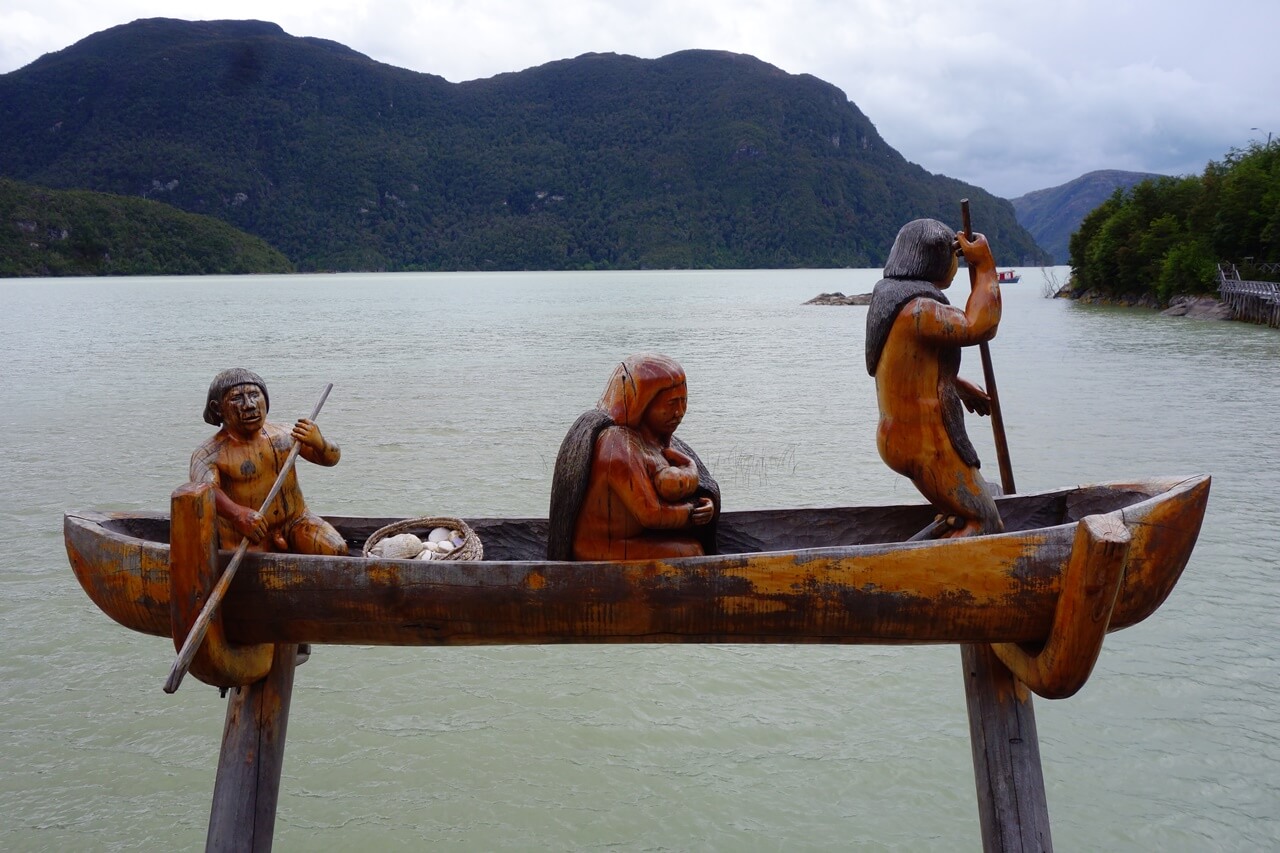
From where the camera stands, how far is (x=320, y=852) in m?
4.73

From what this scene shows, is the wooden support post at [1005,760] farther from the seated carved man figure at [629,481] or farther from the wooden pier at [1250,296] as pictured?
the wooden pier at [1250,296]

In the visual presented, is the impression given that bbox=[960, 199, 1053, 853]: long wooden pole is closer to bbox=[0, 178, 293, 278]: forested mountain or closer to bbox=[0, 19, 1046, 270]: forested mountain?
bbox=[0, 178, 293, 278]: forested mountain

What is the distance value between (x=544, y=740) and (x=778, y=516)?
210cm

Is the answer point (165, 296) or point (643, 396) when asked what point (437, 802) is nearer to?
point (643, 396)

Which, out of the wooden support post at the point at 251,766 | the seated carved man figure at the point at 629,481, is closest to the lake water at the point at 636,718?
the wooden support post at the point at 251,766

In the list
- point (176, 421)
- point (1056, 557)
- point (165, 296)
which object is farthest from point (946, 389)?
point (165, 296)

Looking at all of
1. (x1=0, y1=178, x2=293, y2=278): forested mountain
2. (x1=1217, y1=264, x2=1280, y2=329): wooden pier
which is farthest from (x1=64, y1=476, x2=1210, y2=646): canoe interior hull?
(x1=0, y1=178, x2=293, y2=278): forested mountain

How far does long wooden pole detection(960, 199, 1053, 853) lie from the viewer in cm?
388

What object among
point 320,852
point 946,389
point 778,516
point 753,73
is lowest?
point 320,852

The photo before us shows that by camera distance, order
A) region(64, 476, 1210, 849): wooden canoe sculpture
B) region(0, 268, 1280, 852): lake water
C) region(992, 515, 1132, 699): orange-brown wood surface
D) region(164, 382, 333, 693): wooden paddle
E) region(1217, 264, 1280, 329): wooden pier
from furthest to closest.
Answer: region(1217, 264, 1280, 329): wooden pier
region(0, 268, 1280, 852): lake water
region(64, 476, 1210, 849): wooden canoe sculpture
region(992, 515, 1132, 699): orange-brown wood surface
region(164, 382, 333, 693): wooden paddle

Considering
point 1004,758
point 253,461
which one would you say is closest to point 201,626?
point 253,461

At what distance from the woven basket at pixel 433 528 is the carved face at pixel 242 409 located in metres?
0.76

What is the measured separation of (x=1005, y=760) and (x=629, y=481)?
186 cm

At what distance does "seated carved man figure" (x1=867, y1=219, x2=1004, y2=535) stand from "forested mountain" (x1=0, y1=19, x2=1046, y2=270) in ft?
396
